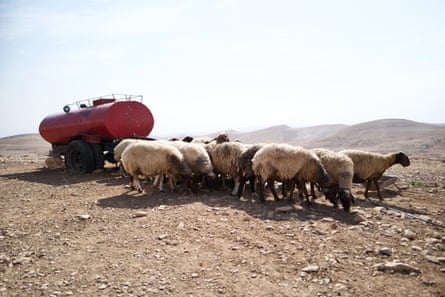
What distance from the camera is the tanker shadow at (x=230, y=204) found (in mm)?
7191

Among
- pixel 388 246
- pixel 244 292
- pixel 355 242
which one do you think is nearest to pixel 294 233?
pixel 355 242

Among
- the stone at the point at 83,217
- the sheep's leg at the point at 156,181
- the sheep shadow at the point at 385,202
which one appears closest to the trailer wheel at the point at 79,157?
the sheep's leg at the point at 156,181

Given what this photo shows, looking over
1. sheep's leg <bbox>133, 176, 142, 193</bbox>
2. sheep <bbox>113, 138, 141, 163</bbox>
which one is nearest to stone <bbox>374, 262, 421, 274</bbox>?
sheep's leg <bbox>133, 176, 142, 193</bbox>

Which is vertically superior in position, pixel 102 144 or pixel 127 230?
pixel 102 144

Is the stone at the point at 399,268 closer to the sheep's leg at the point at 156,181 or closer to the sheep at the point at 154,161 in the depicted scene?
the sheep at the point at 154,161

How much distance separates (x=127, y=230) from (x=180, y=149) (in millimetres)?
4452

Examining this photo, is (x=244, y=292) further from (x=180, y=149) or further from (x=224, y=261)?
(x=180, y=149)

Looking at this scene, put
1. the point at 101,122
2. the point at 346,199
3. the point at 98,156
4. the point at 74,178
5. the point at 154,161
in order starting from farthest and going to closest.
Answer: the point at 98,156 < the point at 101,122 < the point at 74,178 < the point at 154,161 < the point at 346,199

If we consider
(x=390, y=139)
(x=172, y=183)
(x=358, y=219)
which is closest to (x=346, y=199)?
(x=358, y=219)

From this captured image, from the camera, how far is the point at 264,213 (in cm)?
738

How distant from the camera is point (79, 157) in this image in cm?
1384

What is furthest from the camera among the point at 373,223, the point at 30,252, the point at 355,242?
the point at 373,223

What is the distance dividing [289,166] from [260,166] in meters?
0.76

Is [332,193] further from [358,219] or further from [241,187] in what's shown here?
[241,187]
